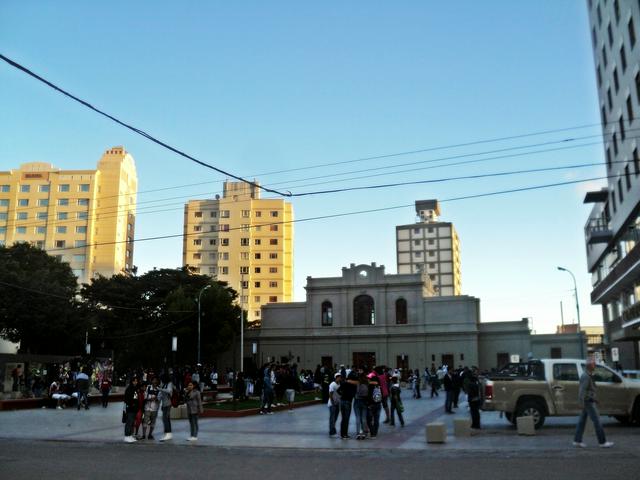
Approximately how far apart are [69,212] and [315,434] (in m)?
95.2

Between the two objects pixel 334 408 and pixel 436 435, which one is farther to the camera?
pixel 334 408

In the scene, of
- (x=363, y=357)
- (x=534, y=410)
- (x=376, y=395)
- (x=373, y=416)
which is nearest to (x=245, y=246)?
(x=363, y=357)

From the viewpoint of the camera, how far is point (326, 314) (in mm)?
64125

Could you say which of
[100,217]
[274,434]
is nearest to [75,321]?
[274,434]

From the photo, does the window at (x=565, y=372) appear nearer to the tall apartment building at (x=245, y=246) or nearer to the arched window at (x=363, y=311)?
the arched window at (x=363, y=311)

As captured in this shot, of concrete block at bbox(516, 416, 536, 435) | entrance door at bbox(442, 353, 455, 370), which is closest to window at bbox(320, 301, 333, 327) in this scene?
entrance door at bbox(442, 353, 455, 370)

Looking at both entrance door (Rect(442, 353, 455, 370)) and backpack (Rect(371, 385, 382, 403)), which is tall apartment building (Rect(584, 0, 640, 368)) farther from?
backpack (Rect(371, 385, 382, 403))

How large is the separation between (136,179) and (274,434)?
107 meters

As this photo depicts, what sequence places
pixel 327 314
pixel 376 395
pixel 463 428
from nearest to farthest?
pixel 463 428 → pixel 376 395 → pixel 327 314

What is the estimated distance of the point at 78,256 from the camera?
101750 mm

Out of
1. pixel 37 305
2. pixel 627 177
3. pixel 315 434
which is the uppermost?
pixel 627 177

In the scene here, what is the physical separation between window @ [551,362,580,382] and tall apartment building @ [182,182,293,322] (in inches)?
3820

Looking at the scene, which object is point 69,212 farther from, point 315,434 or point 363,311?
point 315,434

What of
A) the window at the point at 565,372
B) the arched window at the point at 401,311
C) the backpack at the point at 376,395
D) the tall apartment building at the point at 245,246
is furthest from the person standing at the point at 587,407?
the tall apartment building at the point at 245,246
